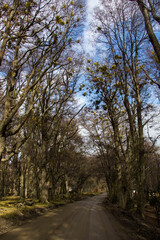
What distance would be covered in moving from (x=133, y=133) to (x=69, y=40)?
19.7ft

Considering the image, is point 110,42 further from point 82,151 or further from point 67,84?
point 82,151

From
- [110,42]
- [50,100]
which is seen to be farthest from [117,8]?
[50,100]

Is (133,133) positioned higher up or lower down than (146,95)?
lower down

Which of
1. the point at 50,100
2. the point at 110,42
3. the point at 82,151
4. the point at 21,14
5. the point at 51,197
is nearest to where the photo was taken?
the point at 21,14

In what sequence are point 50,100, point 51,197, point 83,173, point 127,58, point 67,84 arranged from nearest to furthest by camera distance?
point 127,58
point 67,84
point 50,100
point 51,197
point 83,173

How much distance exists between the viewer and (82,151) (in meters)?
27.1

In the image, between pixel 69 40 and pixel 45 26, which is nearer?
pixel 45 26

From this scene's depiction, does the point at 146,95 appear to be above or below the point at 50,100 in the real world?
below

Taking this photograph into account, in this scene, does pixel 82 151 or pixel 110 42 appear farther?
pixel 82 151

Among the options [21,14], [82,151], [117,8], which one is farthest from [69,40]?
[82,151]

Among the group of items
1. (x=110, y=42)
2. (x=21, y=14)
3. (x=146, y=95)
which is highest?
(x=110, y=42)

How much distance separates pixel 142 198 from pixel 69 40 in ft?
28.8

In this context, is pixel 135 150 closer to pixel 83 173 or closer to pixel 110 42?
pixel 110 42

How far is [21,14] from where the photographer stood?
27.2ft
